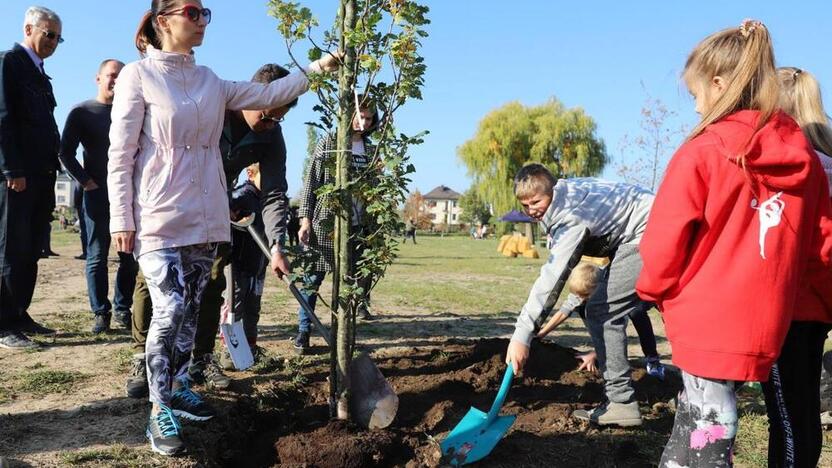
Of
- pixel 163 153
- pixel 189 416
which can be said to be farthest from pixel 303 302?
pixel 163 153

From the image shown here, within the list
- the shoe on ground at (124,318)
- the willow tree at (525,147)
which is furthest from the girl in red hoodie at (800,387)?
the willow tree at (525,147)

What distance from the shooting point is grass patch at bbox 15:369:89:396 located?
3701 mm

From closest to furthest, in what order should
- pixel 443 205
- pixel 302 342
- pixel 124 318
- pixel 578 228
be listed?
pixel 578 228 → pixel 302 342 → pixel 124 318 → pixel 443 205

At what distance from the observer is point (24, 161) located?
188 inches

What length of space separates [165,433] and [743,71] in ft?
8.74

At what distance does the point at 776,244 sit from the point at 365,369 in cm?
197

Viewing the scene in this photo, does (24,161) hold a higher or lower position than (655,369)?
higher

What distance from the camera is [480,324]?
697cm

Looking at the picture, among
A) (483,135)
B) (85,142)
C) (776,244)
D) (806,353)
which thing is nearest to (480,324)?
(85,142)

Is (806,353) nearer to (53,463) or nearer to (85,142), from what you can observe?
(53,463)

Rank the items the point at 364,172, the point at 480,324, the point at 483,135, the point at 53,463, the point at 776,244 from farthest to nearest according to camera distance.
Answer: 1. the point at 483,135
2. the point at 480,324
3. the point at 364,172
4. the point at 53,463
5. the point at 776,244

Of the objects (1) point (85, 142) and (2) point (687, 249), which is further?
(1) point (85, 142)

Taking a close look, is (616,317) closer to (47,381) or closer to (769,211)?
(769,211)

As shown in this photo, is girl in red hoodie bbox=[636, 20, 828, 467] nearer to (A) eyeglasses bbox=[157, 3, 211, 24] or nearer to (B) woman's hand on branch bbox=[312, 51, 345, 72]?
(B) woman's hand on branch bbox=[312, 51, 345, 72]
